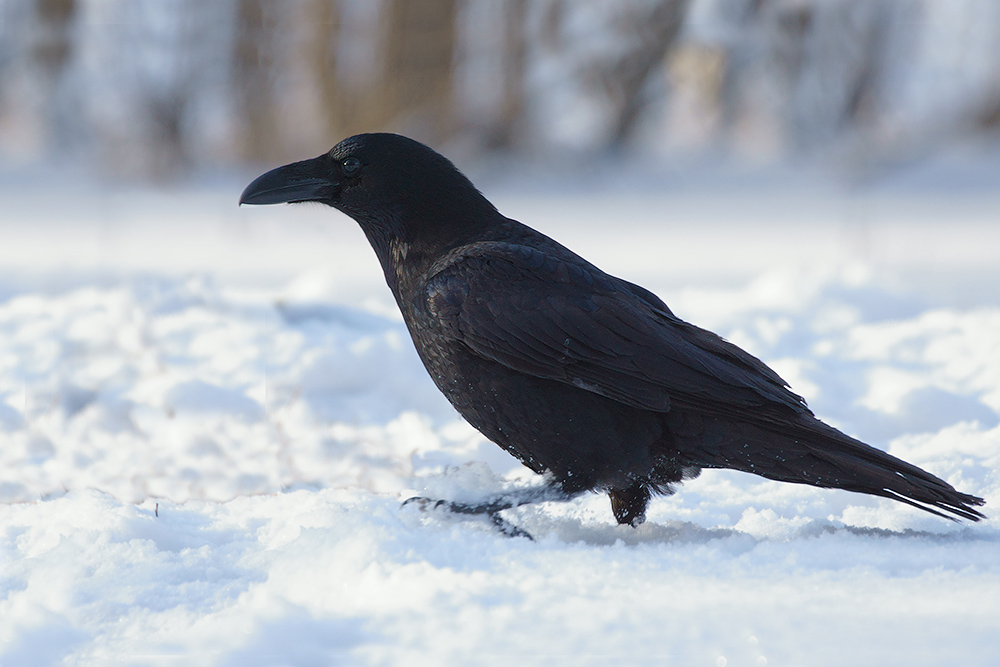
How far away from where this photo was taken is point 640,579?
230 centimetres

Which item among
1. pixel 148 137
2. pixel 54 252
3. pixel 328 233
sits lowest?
pixel 54 252

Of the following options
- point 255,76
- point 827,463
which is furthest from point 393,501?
point 255,76

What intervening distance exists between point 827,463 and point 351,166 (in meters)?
1.78

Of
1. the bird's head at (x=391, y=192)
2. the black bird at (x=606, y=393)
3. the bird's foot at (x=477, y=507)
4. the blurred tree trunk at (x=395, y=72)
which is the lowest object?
the bird's foot at (x=477, y=507)

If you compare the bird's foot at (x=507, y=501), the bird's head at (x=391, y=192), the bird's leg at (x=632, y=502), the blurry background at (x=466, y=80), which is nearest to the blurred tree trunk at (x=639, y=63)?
the blurry background at (x=466, y=80)

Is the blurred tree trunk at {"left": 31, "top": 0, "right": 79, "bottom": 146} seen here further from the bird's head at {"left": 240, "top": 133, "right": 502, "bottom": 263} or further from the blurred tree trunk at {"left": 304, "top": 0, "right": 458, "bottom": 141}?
the bird's head at {"left": 240, "top": 133, "right": 502, "bottom": 263}

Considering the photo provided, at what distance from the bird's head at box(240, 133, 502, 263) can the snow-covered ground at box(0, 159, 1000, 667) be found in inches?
31.2

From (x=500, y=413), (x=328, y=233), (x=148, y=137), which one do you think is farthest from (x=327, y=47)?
(x=500, y=413)

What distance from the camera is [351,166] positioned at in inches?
132

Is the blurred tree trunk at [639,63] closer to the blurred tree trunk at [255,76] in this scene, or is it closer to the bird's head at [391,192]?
the blurred tree trunk at [255,76]

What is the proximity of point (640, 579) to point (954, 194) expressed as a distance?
12.8 m

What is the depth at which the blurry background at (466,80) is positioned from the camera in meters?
13.3

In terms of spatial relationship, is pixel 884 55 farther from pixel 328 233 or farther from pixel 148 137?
pixel 148 137

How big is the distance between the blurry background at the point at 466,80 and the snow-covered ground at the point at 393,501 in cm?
524
